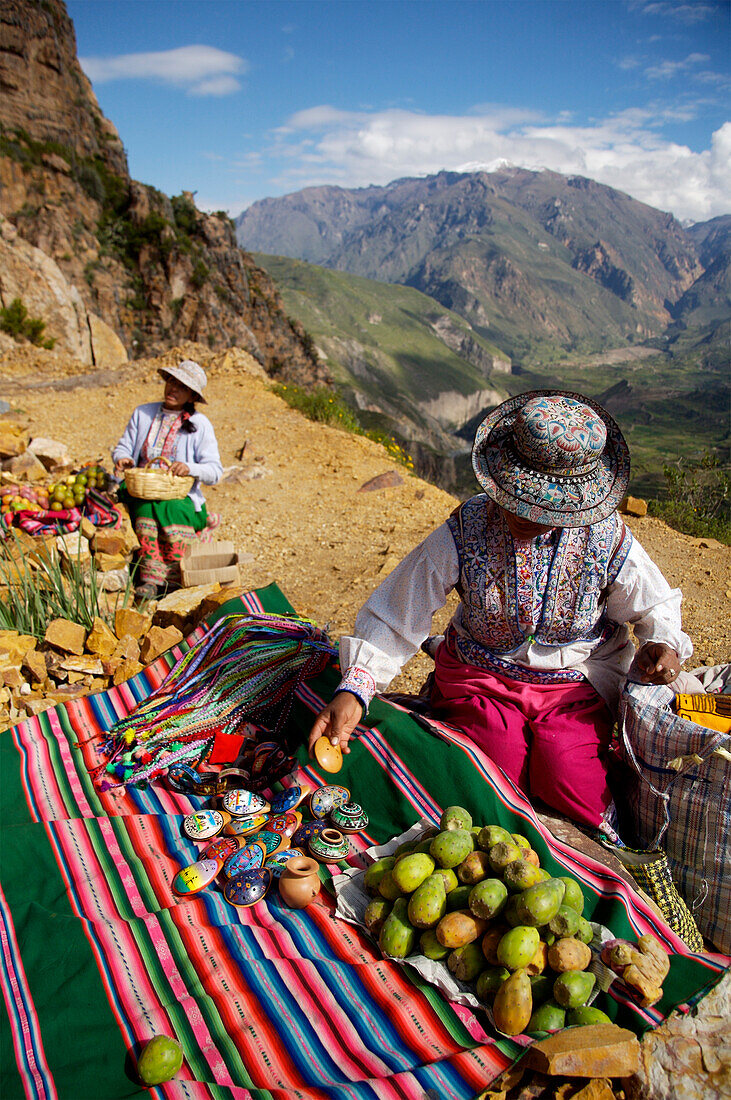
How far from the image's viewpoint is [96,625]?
11.1 feet

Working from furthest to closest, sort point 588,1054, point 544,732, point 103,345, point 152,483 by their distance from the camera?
point 103,345 → point 152,483 → point 544,732 → point 588,1054

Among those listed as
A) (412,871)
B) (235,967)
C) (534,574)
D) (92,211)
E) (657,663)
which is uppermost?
(92,211)

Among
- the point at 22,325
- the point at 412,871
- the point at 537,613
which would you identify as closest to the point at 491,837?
the point at 412,871

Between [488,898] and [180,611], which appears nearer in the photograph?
[488,898]

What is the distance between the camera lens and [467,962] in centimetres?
147

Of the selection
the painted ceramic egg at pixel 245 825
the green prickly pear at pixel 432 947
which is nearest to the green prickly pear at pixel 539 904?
the green prickly pear at pixel 432 947

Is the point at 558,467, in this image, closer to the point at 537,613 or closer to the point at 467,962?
the point at 537,613

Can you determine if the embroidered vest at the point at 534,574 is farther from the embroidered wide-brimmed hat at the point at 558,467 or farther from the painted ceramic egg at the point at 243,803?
the painted ceramic egg at the point at 243,803

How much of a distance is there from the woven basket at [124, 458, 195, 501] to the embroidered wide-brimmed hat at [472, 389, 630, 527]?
2.83 m

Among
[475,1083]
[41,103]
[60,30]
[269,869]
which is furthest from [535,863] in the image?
[60,30]

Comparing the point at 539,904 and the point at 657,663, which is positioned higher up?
the point at 657,663

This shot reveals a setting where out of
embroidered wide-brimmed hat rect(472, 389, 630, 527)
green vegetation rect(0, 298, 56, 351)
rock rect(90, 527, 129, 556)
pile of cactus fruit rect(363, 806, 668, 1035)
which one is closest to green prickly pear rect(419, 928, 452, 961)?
pile of cactus fruit rect(363, 806, 668, 1035)

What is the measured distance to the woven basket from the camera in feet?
13.8

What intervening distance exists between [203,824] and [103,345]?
67.0 feet
